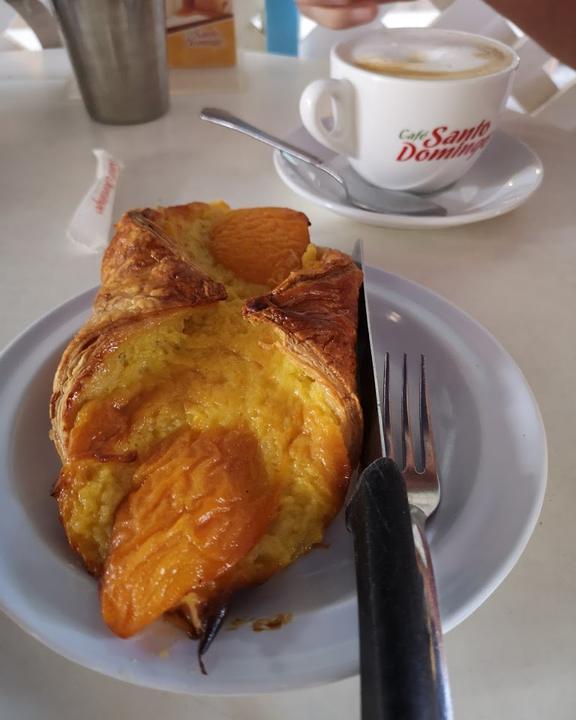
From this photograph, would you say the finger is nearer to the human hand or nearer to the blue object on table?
the human hand

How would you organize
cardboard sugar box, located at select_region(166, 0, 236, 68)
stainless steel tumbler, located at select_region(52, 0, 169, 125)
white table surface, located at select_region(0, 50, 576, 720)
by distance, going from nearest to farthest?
white table surface, located at select_region(0, 50, 576, 720) → stainless steel tumbler, located at select_region(52, 0, 169, 125) → cardboard sugar box, located at select_region(166, 0, 236, 68)

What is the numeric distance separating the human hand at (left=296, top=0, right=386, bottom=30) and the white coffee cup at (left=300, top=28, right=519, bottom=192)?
55cm

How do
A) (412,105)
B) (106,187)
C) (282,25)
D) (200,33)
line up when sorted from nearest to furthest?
1. (412,105)
2. (106,187)
3. (200,33)
4. (282,25)

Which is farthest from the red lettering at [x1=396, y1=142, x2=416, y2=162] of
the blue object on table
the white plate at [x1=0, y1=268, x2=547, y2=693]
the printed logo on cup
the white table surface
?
the blue object on table

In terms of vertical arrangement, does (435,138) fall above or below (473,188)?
above

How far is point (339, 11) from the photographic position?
1.54 metres

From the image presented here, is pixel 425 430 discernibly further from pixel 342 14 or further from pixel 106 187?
pixel 342 14

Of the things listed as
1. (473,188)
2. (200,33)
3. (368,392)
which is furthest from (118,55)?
(368,392)

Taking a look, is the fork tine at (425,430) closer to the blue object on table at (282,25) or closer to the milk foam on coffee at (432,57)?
the milk foam on coffee at (432,57)

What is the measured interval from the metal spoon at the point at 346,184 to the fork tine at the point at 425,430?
0.41 meters

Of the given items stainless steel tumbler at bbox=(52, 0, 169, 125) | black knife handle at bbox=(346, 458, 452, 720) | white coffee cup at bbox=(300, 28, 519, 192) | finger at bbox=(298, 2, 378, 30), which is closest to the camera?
black knife handle at bbox=(346, 458, 452, 720)

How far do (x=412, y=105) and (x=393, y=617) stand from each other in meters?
0.74

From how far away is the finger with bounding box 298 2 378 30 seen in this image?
1.47 m

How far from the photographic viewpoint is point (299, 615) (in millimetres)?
399
